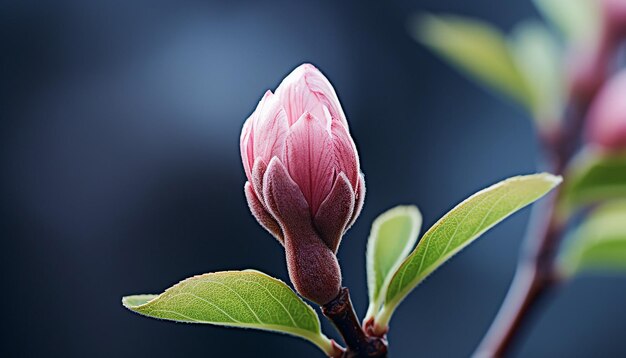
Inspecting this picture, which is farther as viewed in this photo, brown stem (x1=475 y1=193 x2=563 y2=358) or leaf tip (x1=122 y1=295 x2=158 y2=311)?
brown stem (x1=475 y1=193 x2=563 y2=358)

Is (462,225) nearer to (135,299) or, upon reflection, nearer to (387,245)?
(387,245)

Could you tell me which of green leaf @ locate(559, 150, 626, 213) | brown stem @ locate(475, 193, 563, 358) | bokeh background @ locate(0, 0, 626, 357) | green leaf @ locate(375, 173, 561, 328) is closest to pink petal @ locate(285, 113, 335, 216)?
green leaf @ locate(375, 173, 561, 328)

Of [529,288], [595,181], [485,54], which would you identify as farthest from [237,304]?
[485,54]

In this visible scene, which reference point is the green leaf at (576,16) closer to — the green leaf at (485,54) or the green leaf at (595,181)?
the green leaf at (485,54)

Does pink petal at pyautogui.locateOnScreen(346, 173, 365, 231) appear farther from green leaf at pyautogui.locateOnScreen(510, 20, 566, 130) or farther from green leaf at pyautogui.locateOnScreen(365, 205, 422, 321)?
green leaf at pyautogui.locateOnScreen(510, 20, 566, 130)

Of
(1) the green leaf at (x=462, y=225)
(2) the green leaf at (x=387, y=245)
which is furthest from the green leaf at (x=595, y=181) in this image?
(1) the green leaf at (x=462, y=225)
